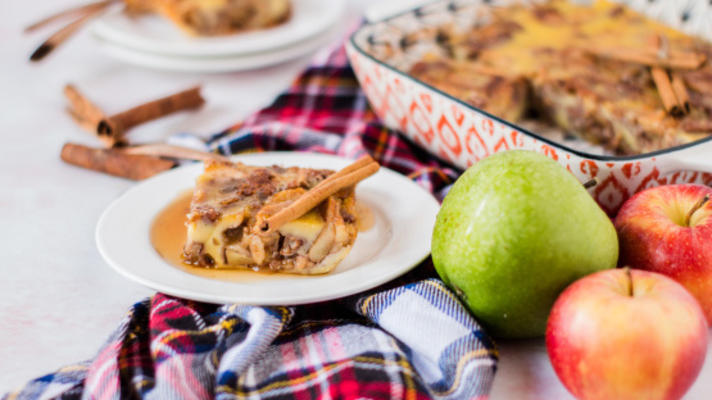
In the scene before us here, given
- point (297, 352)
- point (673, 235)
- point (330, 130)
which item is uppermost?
point (673, 235)

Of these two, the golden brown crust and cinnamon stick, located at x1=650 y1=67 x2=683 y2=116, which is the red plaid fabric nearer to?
the golden brown crust

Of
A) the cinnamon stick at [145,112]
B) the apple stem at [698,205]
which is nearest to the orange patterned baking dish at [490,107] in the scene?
the apple stem at [698,205]

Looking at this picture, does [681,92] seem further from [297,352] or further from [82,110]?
[82,110]

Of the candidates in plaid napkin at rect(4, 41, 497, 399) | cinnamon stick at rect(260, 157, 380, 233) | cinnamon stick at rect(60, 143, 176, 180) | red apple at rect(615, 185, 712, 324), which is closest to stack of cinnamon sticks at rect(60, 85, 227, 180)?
cinnamon stick at rect(60, 143, 176, 180)

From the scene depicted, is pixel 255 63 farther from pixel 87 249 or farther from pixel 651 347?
pixel 651 347

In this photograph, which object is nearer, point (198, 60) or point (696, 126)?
point (696, 126)

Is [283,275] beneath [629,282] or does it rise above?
beneath

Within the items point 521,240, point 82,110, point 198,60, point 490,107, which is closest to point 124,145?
point 82,110
